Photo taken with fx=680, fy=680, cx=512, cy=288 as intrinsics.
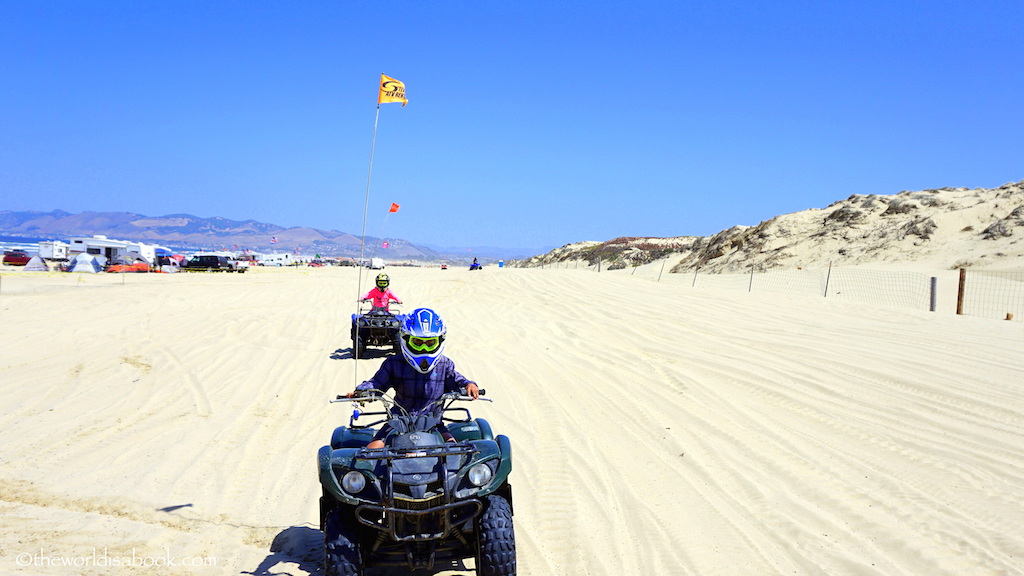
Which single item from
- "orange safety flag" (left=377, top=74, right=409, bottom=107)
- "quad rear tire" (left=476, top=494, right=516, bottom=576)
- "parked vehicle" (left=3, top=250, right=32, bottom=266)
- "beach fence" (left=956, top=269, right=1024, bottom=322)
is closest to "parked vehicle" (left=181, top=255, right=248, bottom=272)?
"parked vehicle" (left=3, top=250, right=32, bottom=266)

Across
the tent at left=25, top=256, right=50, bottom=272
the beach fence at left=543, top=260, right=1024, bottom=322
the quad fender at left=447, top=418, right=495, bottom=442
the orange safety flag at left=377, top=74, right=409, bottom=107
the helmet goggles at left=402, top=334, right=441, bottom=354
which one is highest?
the orange safety flag at left=377, top=74, right=409, bottom=107

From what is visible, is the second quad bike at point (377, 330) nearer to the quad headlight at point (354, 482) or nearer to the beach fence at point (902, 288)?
the quad headlight at point (354, 482)

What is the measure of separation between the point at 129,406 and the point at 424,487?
20.9 ft

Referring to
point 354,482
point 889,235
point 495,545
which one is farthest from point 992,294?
point 354,482

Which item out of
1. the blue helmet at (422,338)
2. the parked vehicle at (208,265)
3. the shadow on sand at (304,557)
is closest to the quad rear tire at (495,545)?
the shadow on sand at (304,557)

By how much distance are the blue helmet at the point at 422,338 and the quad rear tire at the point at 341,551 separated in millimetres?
1183

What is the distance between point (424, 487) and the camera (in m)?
3.42

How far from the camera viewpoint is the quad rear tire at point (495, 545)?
358 cm

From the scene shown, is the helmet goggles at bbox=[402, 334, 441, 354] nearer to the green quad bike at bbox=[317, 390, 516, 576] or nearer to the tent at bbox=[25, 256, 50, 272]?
the green quad bike at bbox=[317, 390, 516, 576]

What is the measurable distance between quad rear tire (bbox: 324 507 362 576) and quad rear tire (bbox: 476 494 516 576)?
24.8 inches

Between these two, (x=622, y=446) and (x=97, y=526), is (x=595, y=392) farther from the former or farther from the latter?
(x=97, y=526)

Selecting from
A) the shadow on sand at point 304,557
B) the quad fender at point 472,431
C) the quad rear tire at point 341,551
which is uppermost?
the quad fender at point 472,431

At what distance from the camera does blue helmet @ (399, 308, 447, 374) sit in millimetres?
4348

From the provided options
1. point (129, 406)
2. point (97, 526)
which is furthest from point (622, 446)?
point (129, 406)
